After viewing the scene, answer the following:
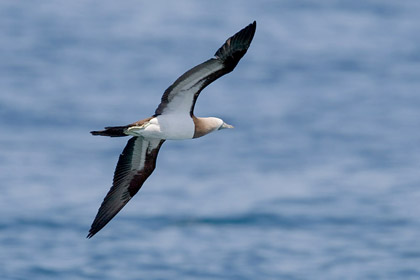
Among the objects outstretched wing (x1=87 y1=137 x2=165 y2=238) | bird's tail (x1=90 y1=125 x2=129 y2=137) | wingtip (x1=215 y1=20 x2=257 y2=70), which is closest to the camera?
wingtip (x1=215 y1=20 x2=257 y2=70)

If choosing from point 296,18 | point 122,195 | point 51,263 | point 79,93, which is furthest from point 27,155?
point 122,195

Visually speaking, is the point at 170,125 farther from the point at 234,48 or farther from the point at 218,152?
the point at 218,152

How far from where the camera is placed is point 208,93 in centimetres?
4716

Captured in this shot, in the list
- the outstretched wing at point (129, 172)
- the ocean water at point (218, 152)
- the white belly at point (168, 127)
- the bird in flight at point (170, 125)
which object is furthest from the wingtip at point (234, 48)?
the ocean water at point (218, 152)

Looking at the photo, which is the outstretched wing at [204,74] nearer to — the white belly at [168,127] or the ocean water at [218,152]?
the white belly at [168,127]

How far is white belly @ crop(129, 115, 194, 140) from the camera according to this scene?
Answer: 19.2 metres

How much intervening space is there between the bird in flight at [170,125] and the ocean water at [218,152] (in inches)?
798

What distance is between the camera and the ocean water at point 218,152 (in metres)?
42.7

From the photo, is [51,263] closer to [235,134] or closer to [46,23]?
[235,134]

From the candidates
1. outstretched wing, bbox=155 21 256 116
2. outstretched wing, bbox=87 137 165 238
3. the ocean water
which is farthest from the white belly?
the ocean water

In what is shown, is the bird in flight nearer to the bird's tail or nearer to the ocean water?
the bird's tail

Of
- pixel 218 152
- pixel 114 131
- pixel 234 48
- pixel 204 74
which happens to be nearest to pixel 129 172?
pixel 114 131

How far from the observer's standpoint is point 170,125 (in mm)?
19219

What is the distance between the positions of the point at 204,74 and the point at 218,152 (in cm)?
2956
